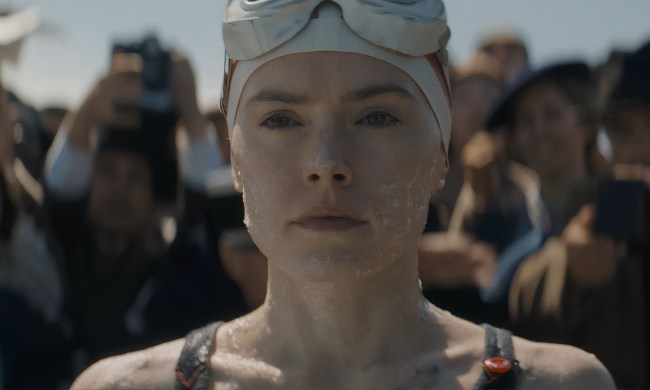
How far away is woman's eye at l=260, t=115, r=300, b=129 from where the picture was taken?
2822 millimetres

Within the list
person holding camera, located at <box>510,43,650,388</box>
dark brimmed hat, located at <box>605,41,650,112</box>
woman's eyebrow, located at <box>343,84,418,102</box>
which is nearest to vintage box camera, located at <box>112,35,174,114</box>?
person holding camera, located at <box>510,43,650,388</box>

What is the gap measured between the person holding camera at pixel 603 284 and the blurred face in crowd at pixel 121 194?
1.77 m

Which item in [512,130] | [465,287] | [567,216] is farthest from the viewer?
[512,130]

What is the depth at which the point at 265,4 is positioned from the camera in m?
2.91

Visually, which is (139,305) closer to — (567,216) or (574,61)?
(567,216)

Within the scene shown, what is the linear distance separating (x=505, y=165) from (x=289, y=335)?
104 inches

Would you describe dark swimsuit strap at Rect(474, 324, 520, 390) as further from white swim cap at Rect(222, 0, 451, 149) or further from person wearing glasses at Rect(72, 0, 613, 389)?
white swim cap at Rect(222, 0, 451, 149)

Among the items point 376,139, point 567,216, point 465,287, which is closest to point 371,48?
point 376,139

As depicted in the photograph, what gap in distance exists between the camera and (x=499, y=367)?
284 cm

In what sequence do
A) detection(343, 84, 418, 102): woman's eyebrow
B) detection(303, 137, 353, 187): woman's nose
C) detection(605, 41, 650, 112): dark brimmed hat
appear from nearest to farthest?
1. detection(303, 137, 353, 187): woman's nose
2. detection(343, 84, 418, 102): woman's eyebrow
3. detection(605, 41, 650, 112): dark brimmed hat

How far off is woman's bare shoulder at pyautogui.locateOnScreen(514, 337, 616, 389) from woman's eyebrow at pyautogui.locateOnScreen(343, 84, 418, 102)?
729 millimetres

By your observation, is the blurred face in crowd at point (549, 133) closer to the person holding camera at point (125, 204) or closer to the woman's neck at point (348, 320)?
the person holding camera at point (125, 204)

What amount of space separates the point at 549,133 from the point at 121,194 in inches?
79.8

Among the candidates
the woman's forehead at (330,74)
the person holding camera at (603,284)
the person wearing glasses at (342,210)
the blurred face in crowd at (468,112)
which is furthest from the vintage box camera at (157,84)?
the woman's forehead at (330,74)
